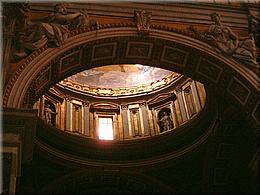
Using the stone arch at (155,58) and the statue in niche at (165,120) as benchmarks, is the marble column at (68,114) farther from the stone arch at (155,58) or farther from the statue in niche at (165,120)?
the stone arch at (155,58)

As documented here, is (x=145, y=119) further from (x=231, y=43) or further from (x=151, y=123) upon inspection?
(x=231, y=43)

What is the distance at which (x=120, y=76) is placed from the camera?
19.7 metres

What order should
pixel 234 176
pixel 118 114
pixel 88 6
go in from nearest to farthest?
pixel 88 6, pixel 234 176, pixel 118 114

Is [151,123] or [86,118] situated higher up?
[86,118]

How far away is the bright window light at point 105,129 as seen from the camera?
1828 cm

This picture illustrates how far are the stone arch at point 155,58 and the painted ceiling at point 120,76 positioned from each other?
18.0ft

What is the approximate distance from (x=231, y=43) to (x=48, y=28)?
4.09m

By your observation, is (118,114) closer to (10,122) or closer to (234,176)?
(234,176)

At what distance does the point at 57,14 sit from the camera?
12.8m

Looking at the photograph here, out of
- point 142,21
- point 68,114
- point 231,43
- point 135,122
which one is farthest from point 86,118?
point 231,43

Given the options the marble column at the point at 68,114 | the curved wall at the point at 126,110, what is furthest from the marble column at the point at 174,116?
the marble column at the point at 68,114

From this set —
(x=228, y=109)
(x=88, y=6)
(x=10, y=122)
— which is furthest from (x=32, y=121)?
(x=228, y=109)

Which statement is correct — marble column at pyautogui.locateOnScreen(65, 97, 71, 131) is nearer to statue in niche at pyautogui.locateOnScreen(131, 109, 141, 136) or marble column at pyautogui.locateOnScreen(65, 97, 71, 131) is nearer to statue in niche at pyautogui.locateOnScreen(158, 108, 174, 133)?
statue in niche at pyautogui.locateOnScreen(131, 109, 141, 136)

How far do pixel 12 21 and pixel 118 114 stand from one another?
→ 730 cm
